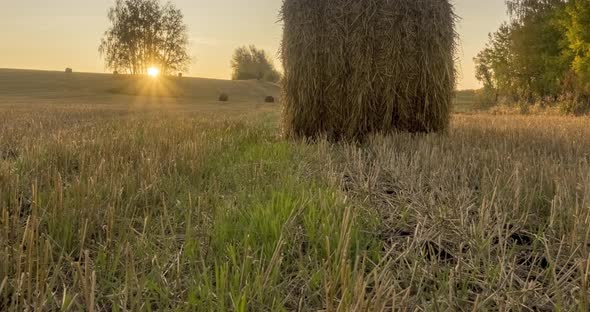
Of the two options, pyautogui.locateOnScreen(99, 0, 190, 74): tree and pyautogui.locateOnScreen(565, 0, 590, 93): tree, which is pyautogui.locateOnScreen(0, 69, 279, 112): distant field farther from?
pyautogui.locateOnScreen(565, 0, 590, 93): tree

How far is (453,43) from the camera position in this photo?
6.04 meters

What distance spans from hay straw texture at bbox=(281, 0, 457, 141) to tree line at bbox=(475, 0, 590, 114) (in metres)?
15.5

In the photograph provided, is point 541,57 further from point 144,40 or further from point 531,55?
point 144,40

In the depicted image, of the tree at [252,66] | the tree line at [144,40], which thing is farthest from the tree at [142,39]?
the tree at [252,66]

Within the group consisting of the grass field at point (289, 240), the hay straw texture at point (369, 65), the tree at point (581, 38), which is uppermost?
the tree at point (581, 38)

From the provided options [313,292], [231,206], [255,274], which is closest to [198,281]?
[255,274]

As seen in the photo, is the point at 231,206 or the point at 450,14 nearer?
the point at 231,206

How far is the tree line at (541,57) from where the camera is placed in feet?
65.7

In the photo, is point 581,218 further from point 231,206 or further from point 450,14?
point 450,14

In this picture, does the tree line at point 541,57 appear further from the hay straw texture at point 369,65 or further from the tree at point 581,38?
the hay straw texture at point 369,65

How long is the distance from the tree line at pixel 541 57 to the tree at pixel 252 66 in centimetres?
4893

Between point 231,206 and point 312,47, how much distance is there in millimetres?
3975

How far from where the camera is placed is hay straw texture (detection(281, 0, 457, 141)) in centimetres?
552

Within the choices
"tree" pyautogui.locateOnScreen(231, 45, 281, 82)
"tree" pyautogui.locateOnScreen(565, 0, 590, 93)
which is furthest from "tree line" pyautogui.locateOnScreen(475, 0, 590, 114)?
"tree" pyautogui.locateOnScreen(231, 45, 281, 82)
